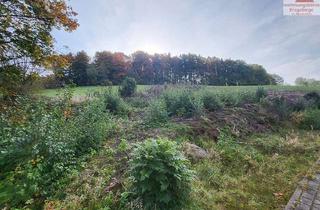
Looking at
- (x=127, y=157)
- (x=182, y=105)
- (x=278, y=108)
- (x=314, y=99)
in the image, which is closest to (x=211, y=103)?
(x=182, y=105)

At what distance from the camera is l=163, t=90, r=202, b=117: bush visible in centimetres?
730

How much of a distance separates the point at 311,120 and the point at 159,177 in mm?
8188

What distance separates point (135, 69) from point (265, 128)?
97.5 feet

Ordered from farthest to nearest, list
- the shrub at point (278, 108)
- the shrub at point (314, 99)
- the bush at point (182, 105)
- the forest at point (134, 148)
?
the shrub at point (314, 99), the shrub at point (278, 108), the bush at point (182, 105), the forest at point (134, 148)

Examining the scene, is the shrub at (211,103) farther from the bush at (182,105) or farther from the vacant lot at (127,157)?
the vacant lot at (127,157)

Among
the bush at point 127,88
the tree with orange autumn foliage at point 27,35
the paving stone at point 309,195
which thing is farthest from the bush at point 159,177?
the bush at point 127,88

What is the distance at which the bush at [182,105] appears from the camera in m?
7.30

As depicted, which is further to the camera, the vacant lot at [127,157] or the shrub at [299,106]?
the shrub at [299,106]

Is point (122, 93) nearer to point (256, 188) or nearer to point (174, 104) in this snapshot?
point (174, 104)

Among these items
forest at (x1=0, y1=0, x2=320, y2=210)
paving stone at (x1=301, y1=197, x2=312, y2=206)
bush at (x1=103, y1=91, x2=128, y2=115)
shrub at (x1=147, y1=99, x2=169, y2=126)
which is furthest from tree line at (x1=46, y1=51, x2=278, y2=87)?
paving stone at (x1=301, y1=197, x2=312, y2=206)

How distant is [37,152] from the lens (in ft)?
11.8

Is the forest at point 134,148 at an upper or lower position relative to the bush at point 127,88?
lower

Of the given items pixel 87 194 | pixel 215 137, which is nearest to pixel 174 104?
pixel 215 137

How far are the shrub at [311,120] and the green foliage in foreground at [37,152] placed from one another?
758 centimetres
